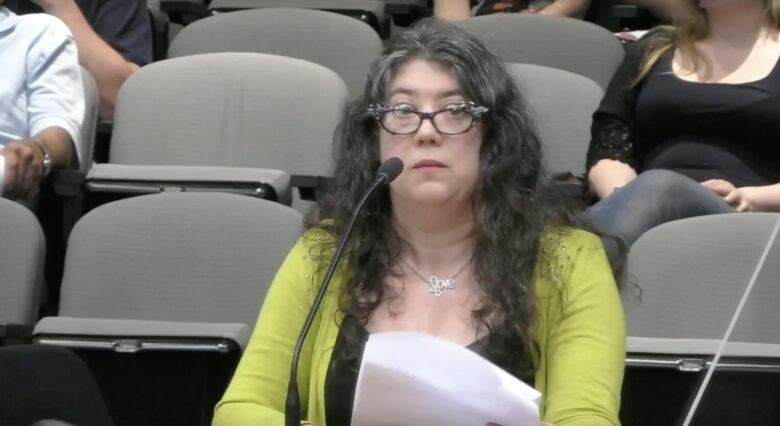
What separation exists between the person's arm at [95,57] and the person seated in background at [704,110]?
1.15m

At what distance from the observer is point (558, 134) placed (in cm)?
298

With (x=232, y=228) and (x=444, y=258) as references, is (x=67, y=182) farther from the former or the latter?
(x=444, y=258)

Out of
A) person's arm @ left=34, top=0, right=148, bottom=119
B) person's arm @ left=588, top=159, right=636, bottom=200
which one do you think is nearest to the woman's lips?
person's arm @ left=588, top=159, right=636, bottom=200

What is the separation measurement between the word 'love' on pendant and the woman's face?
0.33ft

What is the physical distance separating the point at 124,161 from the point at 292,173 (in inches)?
14.2

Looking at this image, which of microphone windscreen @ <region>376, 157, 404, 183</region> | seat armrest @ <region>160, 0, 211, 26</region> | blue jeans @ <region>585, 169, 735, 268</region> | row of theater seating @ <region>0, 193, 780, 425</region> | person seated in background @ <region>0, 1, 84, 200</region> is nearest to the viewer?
microphone windscreen @ <region>376, 157, 404, 183</region>

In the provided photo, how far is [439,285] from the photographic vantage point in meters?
1.87

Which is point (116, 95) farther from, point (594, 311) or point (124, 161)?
point (594, 311)

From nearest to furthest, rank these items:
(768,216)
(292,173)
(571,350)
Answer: (571,350), (768,216), (292,173)

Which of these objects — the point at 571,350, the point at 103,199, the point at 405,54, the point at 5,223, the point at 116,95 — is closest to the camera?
the point at 571,350

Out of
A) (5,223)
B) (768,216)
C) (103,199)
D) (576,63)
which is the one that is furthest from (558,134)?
(5,223)

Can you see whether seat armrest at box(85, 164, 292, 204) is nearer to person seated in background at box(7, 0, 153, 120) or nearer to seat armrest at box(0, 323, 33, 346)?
seat armrest at box(0, 323, 33, 346)

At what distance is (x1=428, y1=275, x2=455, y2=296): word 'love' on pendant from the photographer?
6.14 feet

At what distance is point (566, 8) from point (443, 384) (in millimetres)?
2234
